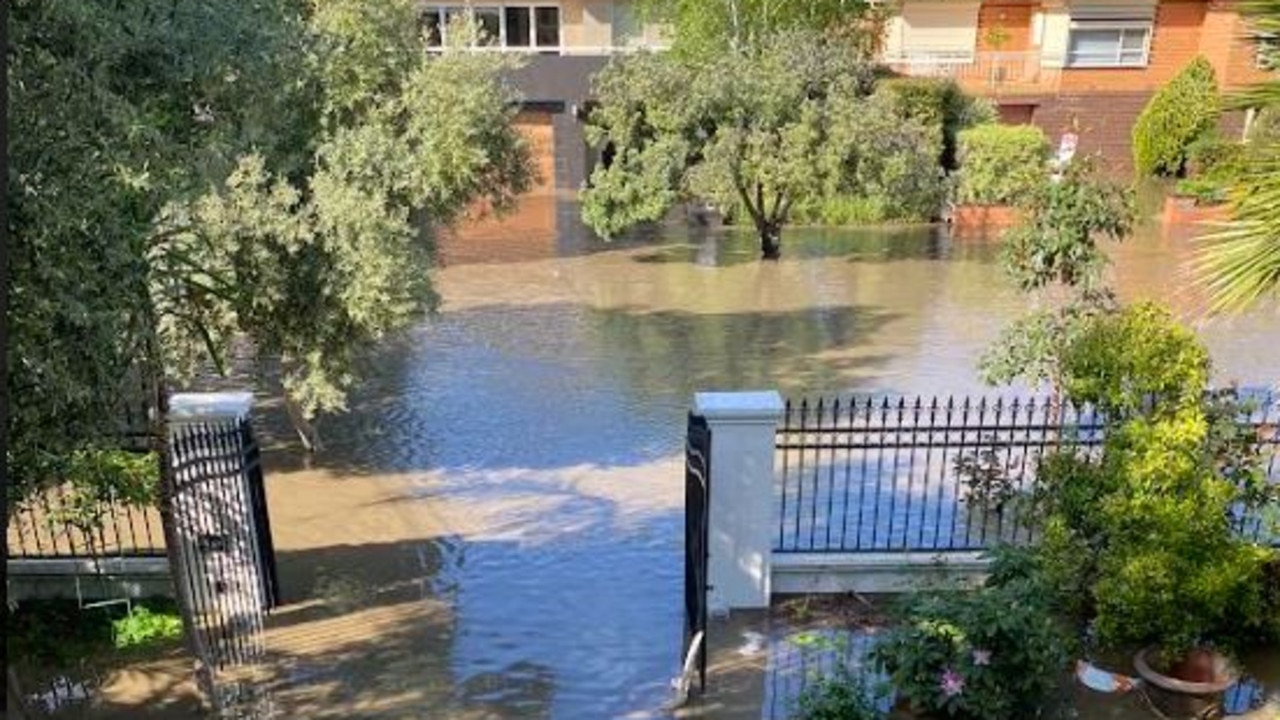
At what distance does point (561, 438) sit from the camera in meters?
11.7

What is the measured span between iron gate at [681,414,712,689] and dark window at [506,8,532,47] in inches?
976

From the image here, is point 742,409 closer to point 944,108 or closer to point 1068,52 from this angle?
point 944,108

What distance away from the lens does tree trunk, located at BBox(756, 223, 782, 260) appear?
797 inches

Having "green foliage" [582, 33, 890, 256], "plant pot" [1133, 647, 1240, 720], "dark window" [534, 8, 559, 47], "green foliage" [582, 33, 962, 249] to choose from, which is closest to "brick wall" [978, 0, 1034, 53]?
"dark window" [534, 8, 559, 47]

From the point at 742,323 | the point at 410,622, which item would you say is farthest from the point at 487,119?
the point at 410,622

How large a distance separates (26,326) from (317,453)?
7.26m

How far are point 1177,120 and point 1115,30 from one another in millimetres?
3912

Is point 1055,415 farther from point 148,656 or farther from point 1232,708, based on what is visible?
point 148,656

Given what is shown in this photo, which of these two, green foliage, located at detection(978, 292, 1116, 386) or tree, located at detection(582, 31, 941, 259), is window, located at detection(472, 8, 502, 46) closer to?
tree, located at detection(582, 31, 941, 259)

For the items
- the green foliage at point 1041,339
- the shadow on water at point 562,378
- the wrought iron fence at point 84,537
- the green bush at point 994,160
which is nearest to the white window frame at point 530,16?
the green bush at point 994,160

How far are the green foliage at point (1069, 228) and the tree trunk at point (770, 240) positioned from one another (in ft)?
34.3

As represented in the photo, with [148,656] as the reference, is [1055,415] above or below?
A: above

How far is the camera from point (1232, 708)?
6.86 meters

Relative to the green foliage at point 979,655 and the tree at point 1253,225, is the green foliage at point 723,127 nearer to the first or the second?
the green foliage at point 979,655
